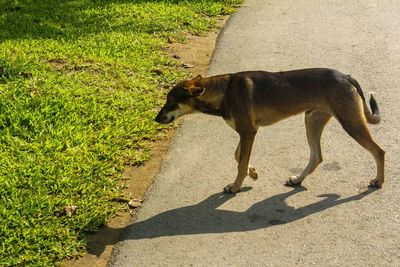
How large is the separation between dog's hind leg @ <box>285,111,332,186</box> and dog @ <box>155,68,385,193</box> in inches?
1.2

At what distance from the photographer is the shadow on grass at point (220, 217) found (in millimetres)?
5066

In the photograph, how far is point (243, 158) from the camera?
561 cm

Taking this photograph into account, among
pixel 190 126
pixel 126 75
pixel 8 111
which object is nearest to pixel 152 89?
pixel 126 75

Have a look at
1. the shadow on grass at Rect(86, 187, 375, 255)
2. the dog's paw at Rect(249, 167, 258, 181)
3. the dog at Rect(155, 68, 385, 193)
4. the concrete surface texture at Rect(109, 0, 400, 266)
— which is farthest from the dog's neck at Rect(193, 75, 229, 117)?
the shadow on grass at Rect(86, 187, 375, 255)

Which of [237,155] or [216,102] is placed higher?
[216,102]

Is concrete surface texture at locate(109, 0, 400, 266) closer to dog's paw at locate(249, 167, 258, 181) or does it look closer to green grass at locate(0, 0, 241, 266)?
dog's paw at locate(249, 167, 258, 181)

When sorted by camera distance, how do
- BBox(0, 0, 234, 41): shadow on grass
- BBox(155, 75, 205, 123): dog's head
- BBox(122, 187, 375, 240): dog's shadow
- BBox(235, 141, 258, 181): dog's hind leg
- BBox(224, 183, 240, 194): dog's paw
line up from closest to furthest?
BBox(122, 187, 375, 240): dog's shadow, BBox(155, 75, 205, 123): dog's head, BBox(224, 183, 240, 194): dog's paw, BBox(235, 141, 258, 181): dog's hind leg, BBox(0, 0, 234, 41): shadow on grass

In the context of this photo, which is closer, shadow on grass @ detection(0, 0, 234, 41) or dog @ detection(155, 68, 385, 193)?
dog @ detection(155, 68, 385, 193)

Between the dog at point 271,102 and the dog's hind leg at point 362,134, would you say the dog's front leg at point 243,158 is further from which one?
the dog's hind leg at point 362,134

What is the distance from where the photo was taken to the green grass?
511cm

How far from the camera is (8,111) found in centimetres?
677

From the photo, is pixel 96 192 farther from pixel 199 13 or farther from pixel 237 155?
pixel 199 13

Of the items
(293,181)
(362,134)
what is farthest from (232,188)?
(362,134)

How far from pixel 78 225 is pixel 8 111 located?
2280 mm
